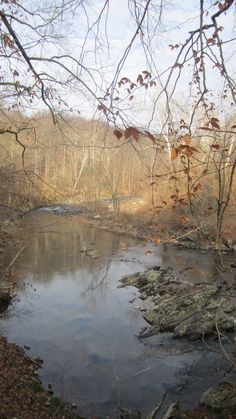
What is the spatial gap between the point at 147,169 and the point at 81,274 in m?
11.1

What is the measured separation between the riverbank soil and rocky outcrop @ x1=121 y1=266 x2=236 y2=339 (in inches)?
112

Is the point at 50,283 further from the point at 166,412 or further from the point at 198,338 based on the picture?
the point at 166,412

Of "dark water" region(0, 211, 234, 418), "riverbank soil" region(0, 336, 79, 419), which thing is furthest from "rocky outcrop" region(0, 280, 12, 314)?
"riverbank soil" region(0, 336, 79, 419)

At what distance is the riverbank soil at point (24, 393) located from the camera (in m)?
5.55

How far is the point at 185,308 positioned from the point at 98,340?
8.28ft

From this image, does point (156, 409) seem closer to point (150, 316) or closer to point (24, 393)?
point (24, 393)

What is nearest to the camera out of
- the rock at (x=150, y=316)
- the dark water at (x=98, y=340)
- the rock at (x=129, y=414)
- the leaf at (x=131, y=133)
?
the leaf at (x=131, y=133)

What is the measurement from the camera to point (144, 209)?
24.5 meters

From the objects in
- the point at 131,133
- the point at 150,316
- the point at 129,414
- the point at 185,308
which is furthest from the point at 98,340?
the point at 131,133

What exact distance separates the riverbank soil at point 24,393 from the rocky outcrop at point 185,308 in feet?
9.32

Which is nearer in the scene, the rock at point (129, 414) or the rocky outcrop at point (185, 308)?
the rock at point (129, 414)

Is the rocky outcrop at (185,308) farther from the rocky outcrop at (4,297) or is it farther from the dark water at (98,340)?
the rocky outcrop at (4,297)

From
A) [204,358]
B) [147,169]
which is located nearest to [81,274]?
[204,358]

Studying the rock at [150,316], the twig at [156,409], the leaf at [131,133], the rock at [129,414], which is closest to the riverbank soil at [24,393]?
the rock at [129,414]
